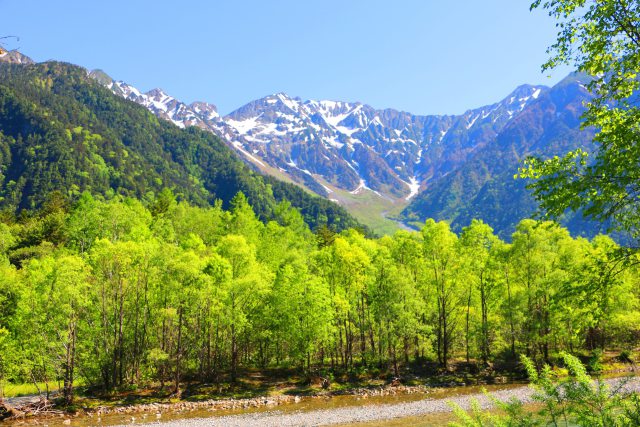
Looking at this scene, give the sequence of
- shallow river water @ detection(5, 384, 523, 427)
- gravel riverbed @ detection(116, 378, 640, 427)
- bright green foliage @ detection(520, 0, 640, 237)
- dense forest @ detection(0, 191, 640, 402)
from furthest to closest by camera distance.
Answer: dense forest @ detection(0, 191, 640, 402)
gravel riverbed @ detection(116, 378, 640, 427)
shallow river water @ detection(5, 384, 523, 427)
bright green foliage @ detection(520, 0, 640, 237)

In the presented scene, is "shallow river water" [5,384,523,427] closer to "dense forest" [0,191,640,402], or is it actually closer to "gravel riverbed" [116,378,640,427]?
"gravel riverbed" [116,378,640,427]

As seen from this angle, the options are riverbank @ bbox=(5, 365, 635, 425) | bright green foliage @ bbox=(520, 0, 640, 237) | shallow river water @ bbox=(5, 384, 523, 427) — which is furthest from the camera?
riverbank @ bbox=(5, 365, 635, 425)

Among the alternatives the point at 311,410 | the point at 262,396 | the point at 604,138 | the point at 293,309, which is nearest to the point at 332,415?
the point at 311,410

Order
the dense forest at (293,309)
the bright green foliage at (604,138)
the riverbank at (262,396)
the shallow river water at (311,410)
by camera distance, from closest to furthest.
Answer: the bright green foliage at (604,138) → the shallow river water at (311,410) → the riverbank at (262,396) → the dense forest at (293,309)

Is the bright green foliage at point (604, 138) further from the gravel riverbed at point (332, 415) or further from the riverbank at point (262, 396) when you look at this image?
the riverbank at point (262, 396)

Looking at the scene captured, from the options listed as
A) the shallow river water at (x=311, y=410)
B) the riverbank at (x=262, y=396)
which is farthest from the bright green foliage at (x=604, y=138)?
the riverbank at (x=262, y=396)

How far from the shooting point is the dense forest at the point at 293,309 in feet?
137

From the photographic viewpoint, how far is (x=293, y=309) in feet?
154

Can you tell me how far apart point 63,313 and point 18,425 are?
9.36 metres

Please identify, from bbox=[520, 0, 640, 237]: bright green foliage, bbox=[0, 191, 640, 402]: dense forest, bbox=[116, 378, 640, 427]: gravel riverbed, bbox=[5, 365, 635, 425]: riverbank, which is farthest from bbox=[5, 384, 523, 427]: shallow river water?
bbox=[520, 0, 640, 237]: bright green foliage

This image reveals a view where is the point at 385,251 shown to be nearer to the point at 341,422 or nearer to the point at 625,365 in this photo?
the point at 341,422

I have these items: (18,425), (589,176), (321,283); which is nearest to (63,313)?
(18,425)

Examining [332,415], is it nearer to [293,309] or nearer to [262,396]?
[262,396]

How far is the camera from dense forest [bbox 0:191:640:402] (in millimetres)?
41656
